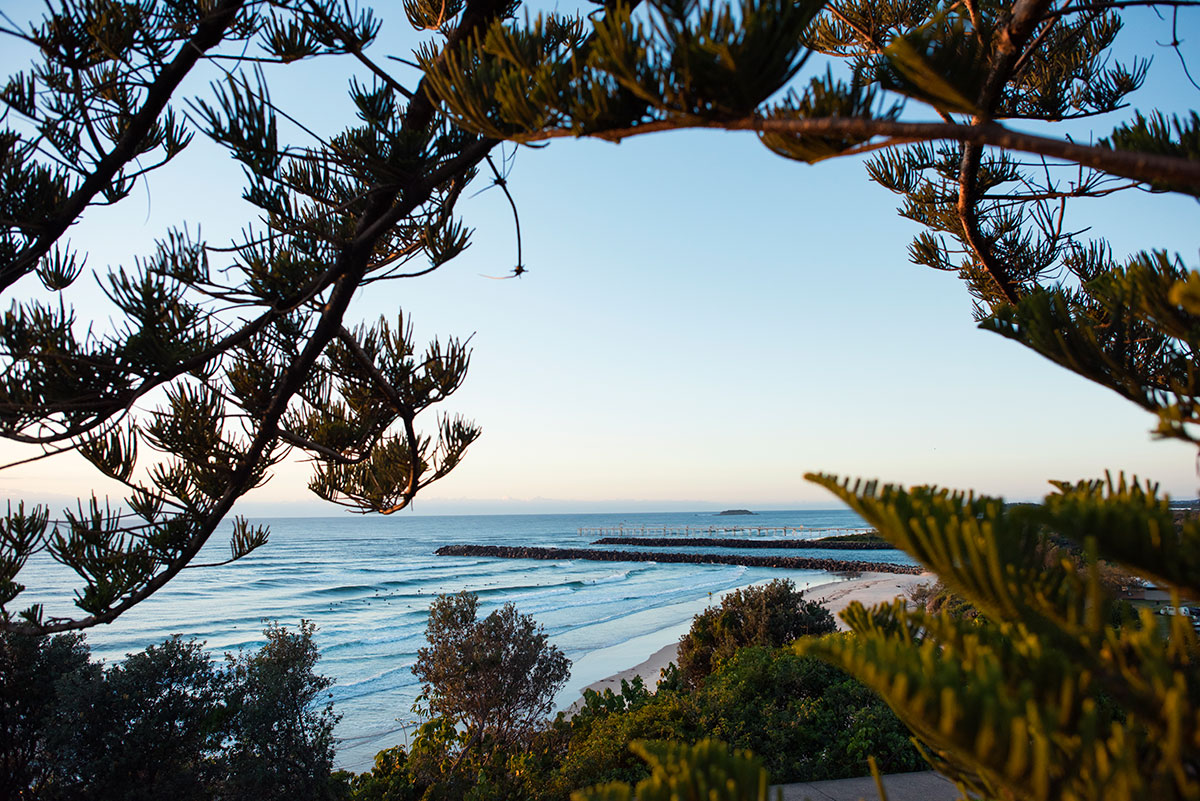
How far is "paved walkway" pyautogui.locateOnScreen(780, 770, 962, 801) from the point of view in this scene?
416 centimetres

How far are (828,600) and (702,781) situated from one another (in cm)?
2055

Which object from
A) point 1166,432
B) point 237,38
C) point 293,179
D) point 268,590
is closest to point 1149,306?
point 1166,432

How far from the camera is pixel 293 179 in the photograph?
245cm

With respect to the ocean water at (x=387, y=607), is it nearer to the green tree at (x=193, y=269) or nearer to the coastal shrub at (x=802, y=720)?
the coastal shrub at (x=802, y=720)

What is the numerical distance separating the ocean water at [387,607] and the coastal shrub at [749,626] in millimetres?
4048

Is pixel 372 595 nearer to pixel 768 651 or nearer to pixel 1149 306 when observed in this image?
pixel 768 651

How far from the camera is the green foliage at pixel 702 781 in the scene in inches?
32.7

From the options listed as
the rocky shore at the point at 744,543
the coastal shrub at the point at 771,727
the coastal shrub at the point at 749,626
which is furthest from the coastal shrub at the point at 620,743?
the rocky shore at the point at 744,543

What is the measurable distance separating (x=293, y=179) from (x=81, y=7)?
2.80 ft

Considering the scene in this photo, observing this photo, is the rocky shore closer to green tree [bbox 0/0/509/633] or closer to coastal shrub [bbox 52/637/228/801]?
coastal shrub [bbox 52/637/228/801]

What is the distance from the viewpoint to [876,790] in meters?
4.35

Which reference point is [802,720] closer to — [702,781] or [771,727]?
[771,727]

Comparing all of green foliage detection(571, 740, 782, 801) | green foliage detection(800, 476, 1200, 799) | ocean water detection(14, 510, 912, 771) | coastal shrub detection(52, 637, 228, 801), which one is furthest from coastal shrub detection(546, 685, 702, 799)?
ocean water detection(14, 510, 912, 771)

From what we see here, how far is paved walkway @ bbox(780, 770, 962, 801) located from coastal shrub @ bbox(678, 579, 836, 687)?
10.4 ft
